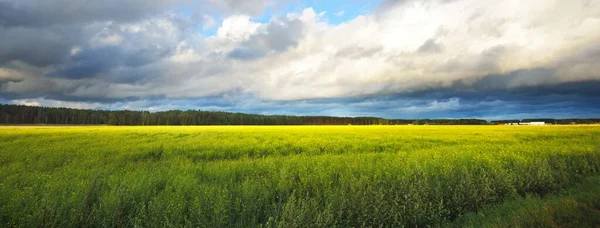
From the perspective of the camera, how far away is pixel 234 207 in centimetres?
728

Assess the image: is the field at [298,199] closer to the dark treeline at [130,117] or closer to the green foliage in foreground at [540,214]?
the green foliage in foreground at [540,214]

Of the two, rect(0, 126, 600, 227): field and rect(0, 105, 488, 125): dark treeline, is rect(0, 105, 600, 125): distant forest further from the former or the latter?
rect(0, 126, 600, 227): field

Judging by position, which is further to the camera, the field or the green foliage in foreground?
the field

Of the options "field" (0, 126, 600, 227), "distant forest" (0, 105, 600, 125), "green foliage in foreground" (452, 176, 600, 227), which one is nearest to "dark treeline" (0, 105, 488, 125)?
"distant forest" (0, 105, 600, 125)

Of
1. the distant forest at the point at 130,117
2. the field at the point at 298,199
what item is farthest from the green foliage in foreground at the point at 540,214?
the distant forest at the point at 130,117

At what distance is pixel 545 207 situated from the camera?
6770 millimetres

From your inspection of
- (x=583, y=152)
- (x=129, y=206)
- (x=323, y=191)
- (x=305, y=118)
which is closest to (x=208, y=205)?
(x=129, y=206)

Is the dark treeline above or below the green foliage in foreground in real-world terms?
above

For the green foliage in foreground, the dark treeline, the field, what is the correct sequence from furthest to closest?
1. the dark treeline
2. the field
3. the green foliage in foreground

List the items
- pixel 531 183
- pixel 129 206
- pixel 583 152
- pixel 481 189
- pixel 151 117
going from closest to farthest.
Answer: pixel 129 206 → pixel 481 189 → pixel 531 183 → pixel 583 152 → pixel 151 117

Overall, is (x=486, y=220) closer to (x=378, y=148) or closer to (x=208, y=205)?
(x=208, y=205)

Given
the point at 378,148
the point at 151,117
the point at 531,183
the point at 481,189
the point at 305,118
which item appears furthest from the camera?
the point at 305,118

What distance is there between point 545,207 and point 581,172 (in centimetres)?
817

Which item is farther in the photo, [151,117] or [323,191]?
[151,117]
